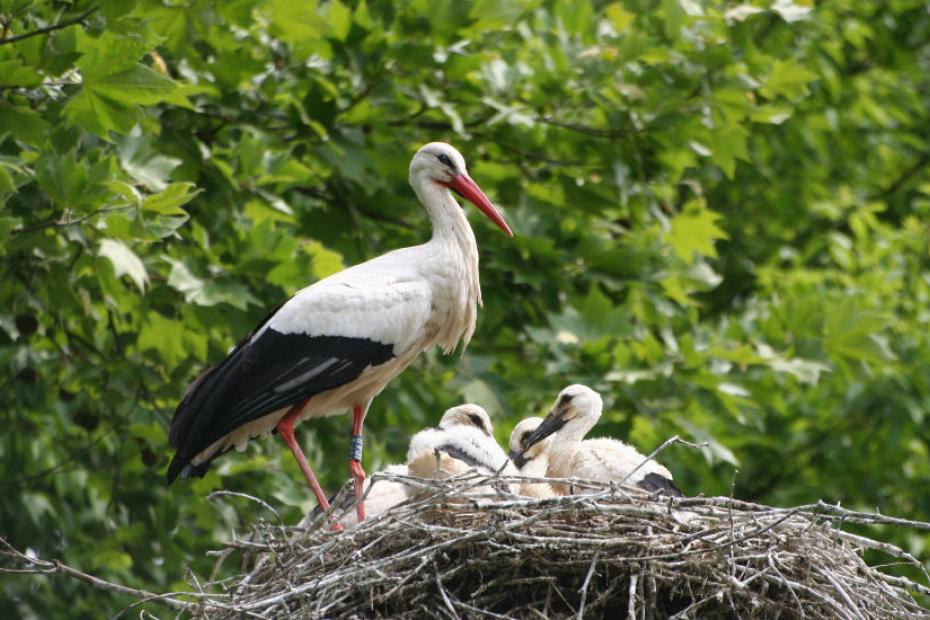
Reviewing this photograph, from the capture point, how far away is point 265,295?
8.60 m

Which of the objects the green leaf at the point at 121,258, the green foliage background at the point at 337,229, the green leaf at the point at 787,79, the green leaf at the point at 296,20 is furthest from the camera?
the green leaf at the point at 787,79

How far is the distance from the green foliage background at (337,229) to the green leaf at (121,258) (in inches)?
0.7

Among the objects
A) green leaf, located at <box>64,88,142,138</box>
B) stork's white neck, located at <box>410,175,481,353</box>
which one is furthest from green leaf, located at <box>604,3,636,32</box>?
green leaf, located at <box>64,88,142,138</box>

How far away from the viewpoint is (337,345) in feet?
23.4

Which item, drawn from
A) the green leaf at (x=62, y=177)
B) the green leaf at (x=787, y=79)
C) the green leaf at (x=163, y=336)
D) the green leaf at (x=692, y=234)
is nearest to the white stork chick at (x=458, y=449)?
the green leaf at (x=163, y=336)

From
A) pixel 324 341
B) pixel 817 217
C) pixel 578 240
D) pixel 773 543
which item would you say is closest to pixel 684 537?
pixel 773 543

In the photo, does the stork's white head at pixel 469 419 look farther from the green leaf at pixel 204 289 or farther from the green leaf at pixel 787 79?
the green leaf at pixel 787 79

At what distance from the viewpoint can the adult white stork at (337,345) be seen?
699 centimetres

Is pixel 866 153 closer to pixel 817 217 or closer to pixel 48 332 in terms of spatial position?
pixel 817 217

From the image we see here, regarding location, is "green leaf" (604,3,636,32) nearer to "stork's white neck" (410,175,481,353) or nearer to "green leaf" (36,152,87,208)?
"stork's white neck" (410,175,481,353)

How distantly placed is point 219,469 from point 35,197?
181 centimetres

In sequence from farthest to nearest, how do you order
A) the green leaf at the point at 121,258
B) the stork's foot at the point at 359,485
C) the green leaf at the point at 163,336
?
the green leaf at the point at 163,336 < the green leaf at the point at 121,258 < the stork's foot at the point at 359,485

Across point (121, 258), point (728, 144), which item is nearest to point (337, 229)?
point (728, 144)

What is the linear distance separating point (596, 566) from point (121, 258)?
2.76 m
